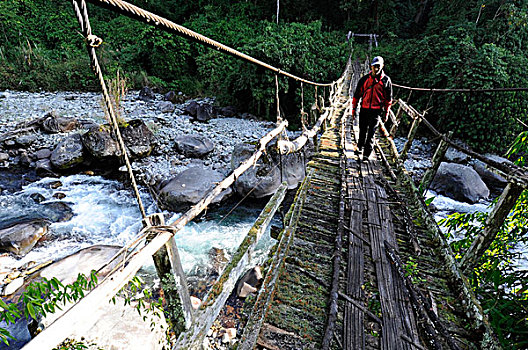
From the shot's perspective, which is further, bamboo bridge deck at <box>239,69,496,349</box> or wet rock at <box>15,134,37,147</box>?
wet rock at <box>15,134,37,147</box>

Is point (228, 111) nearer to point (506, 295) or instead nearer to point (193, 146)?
point (193, 146)

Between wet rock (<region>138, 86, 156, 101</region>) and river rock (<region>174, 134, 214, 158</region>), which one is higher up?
wet rock (<region>138, 86, 156, 101</region>)

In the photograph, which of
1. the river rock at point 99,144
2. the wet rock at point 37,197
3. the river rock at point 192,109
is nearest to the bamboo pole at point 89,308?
the wet rock at point 37,197

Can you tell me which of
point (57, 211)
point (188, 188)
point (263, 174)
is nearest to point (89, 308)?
point (188, 188)

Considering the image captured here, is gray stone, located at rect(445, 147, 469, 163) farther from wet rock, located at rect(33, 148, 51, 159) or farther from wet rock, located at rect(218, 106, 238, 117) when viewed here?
wet rock, located at rect(33, 148, 51, 159)

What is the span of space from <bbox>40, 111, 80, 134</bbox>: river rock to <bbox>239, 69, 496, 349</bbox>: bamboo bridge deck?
8.18 m

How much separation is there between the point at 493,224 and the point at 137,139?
7341 mm

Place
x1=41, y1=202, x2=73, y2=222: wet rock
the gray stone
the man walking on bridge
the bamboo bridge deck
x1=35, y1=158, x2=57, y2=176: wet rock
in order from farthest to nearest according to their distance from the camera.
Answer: the gray stone, x1=35, y1=158, x2=57, y2=176: wet rock, x1=41, y1=202, x2=73, y2=222: wet rock, the man walking on bridge, the bamboo bridge deck

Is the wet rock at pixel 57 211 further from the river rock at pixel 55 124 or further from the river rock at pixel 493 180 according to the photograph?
the river rock at pixel 493 180

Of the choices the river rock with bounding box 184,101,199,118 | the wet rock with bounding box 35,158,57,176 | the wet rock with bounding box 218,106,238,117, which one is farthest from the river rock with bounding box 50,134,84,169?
the wet rock with bounding box 218,106,238,117

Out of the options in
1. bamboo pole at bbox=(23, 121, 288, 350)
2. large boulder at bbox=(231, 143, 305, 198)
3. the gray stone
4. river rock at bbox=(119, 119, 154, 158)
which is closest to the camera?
bamboo pole at bbox=(23, 121, 288, 350)

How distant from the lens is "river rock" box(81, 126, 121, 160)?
6.24 m

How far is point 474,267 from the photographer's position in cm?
175

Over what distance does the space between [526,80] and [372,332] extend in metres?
10.4
